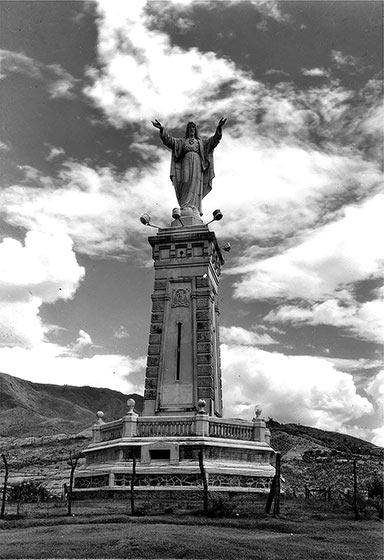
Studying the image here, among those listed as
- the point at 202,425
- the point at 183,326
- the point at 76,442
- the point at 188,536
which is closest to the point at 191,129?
the point at 183,326

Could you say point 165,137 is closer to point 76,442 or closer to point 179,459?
point 179,459

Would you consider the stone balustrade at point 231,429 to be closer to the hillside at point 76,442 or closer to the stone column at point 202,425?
the stone column at point 202,425

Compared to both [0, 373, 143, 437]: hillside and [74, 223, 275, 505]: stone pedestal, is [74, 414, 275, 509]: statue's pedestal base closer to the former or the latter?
[74, 223, 275, 505]: stone pedestal

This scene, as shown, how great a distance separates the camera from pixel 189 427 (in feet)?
64.8

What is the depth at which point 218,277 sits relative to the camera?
26.8m

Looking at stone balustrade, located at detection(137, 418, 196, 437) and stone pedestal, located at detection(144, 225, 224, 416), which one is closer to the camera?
stone balustrade, located at detection(137, 418, 196, 437)

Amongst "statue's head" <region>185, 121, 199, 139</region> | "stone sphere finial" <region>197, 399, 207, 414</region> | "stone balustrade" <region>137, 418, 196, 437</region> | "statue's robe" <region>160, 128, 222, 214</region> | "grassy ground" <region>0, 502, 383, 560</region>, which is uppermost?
"statue's head" <region>185, 121, 199, 139</region>

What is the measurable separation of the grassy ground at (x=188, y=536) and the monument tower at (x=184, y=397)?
9.27 ft

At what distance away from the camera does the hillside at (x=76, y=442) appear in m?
32.2

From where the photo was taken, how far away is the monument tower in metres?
18.4

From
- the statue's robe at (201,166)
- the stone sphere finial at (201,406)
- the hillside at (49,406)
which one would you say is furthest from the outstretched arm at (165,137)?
the hillside at (49,406)

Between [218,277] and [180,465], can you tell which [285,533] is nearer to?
[180,465]

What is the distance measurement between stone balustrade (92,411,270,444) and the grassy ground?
16.5 feet

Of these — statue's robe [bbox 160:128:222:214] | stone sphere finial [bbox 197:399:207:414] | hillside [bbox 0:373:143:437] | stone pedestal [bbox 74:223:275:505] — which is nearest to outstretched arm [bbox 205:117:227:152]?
statue's robe [bbox 160:128:222:214]
